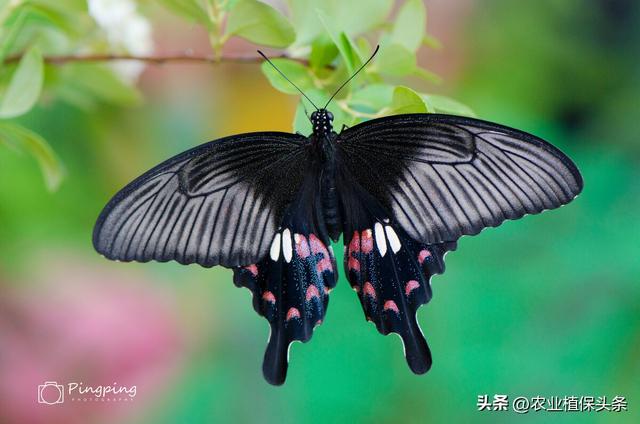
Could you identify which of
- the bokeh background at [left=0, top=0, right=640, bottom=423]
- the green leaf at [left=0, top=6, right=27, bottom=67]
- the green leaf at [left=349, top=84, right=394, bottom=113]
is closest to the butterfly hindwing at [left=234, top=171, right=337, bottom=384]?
the green leaf at [left=349, top=84, right=394, bottom=113]

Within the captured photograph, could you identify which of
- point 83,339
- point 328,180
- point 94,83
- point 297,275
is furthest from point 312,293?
point 83,339

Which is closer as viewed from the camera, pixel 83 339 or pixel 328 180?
pixel 328 180

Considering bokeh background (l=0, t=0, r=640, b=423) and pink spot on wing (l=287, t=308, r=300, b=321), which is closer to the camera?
pink spot on wing (l=287, t=308, r=300, b=321)

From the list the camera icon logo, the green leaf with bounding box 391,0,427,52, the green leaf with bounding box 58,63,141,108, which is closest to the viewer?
the green leaf with bounding box 391,0,427,52

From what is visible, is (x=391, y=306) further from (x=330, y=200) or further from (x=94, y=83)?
(x=94, y=83)

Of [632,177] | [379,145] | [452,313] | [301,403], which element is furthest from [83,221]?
[632,177]

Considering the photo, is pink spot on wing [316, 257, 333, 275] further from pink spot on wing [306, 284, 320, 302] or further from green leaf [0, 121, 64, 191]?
green leaf [0, 121, 64, 191]
